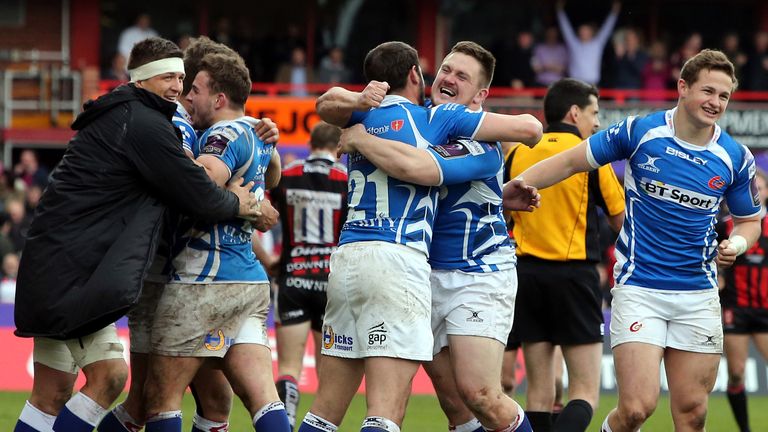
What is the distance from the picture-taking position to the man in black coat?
5879 millimetres

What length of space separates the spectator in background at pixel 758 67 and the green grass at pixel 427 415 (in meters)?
11.6

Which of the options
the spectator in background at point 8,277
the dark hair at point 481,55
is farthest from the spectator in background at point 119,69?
the dark hair at point 481,55

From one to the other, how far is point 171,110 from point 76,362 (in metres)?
1.34

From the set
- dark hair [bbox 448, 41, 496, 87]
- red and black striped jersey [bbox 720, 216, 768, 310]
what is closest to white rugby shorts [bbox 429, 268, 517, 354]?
dark hair [bbox 448, 41, 496, 87]

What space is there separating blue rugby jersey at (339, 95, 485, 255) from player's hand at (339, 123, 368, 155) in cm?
3

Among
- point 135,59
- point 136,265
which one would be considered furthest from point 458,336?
point 135,59

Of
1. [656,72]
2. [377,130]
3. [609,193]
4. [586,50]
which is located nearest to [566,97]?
[609,193]

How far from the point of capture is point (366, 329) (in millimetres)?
5977

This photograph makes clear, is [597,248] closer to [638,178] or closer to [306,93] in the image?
[638,178]

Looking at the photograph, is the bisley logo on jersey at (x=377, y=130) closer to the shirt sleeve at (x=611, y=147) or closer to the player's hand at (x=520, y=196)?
the player's hand at (x=520, y=196)

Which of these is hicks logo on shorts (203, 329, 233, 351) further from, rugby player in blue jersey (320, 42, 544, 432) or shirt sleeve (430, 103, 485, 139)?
shirt sleeve (430, 103, 485, 139)

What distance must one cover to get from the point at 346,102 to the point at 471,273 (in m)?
1.15

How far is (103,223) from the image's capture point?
5.99m

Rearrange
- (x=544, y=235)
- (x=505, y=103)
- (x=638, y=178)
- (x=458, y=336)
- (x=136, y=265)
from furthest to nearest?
1. (x=505, y=103)
2. (x=544, y=235)
3. (x=638, y=178)
4. (x=458, y=336)
5. (x=136, y=265)
